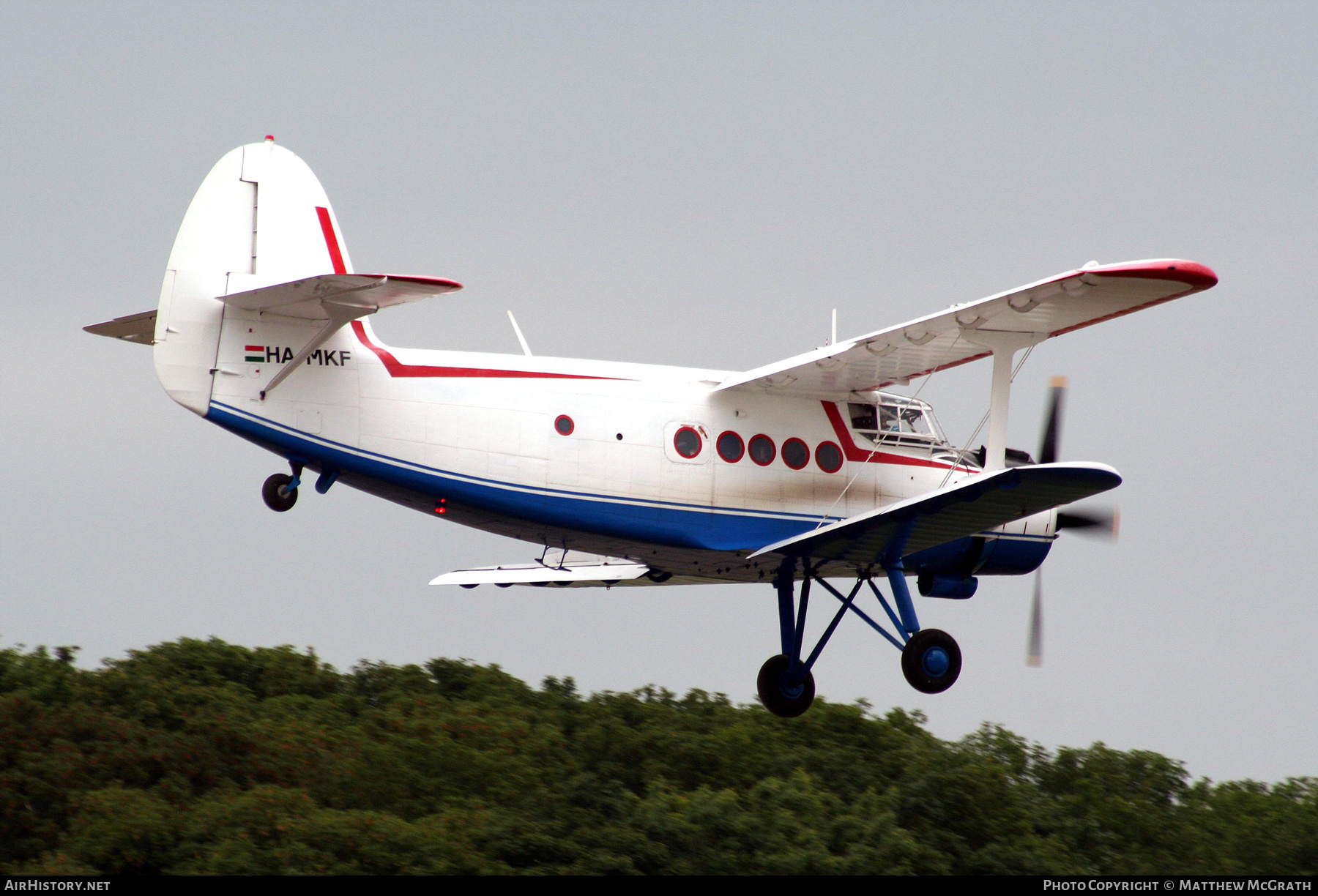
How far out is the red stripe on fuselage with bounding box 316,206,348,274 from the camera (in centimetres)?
1636

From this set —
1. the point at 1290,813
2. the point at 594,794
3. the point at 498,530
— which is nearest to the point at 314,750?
the point at 594,794

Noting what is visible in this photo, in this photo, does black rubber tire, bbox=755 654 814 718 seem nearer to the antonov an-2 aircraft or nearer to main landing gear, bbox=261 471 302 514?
the antonov an-2 aircraft

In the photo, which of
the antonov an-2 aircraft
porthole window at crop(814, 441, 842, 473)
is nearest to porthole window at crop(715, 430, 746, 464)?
the antonov an-2 aircraft

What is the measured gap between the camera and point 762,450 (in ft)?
56.5

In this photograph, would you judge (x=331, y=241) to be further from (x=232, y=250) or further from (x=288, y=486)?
(x=288, y=486)

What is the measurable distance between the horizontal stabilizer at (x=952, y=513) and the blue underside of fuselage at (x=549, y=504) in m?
0.32

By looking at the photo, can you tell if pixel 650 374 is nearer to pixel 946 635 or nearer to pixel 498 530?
pixel 498 530

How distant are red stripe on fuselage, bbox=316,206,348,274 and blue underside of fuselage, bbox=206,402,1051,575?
2.06m

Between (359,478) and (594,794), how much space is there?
12.9 m

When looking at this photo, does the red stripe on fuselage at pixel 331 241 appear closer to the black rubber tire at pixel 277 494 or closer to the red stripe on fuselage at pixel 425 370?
the red stripe on fuselage at pixel 425 370

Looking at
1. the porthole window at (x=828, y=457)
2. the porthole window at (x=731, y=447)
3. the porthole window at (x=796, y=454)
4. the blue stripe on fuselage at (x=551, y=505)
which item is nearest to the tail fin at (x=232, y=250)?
the blue stripe on fuselage at (x=551, y=505)

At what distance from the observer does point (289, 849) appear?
21.9 meters

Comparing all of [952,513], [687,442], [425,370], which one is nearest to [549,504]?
[687,442]

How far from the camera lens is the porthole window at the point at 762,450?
56.4 feet
